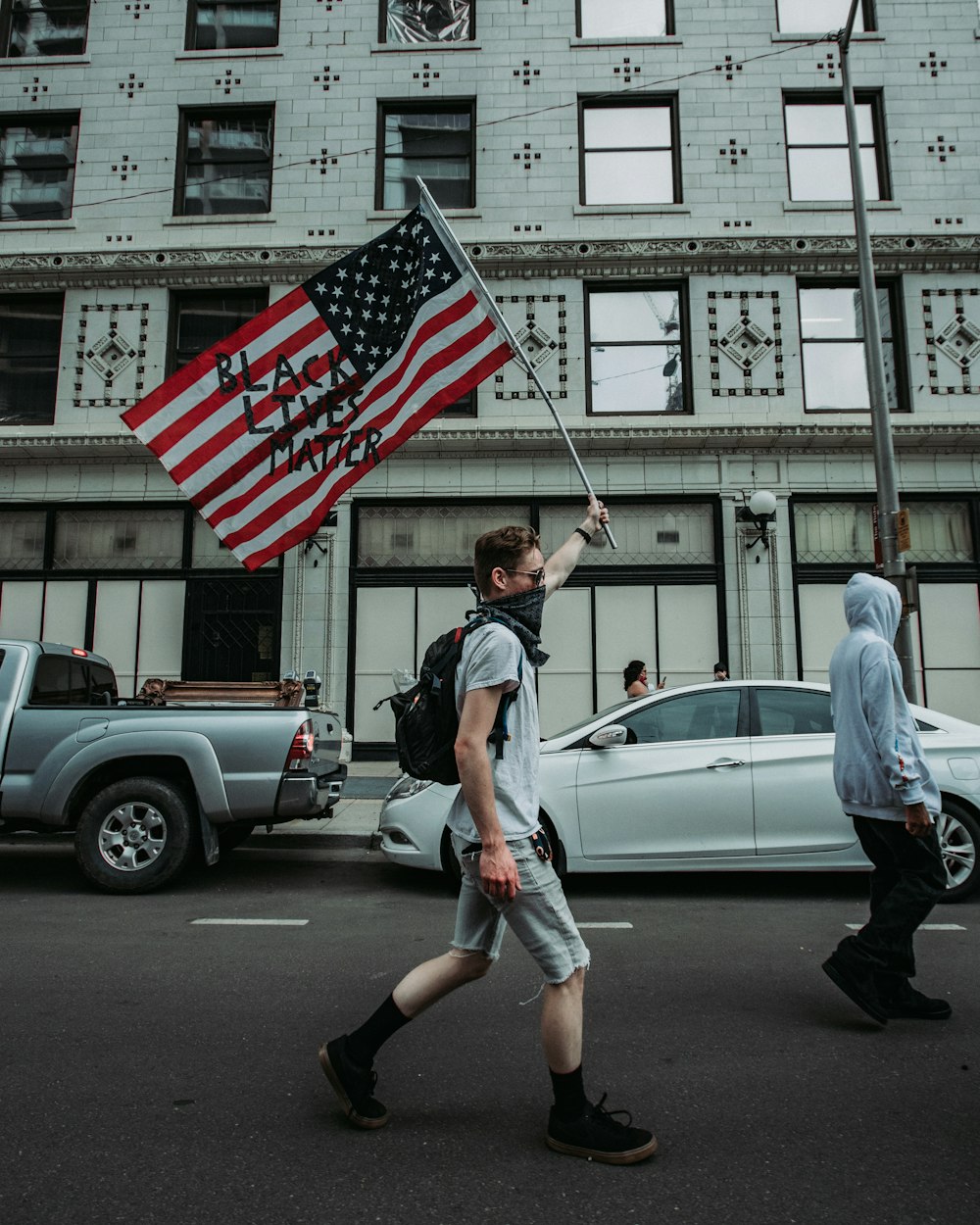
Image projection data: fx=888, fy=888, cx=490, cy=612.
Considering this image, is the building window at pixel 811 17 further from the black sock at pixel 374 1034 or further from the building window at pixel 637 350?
the black sock at pixel 374 1034

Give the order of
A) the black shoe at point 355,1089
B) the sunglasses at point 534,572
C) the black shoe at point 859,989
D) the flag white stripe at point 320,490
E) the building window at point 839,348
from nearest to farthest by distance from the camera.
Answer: the black shoe at point 355,1089 → the sunglasses at point 534,572 → the black shoe at point 859,989 → the flag white stripe at point 320,490 → the building window at point 839,348

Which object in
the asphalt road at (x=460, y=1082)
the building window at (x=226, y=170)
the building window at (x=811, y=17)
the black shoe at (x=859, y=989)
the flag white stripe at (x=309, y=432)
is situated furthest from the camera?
the building window at (x=226, y=170)

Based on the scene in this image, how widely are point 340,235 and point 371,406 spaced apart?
997 centimetres

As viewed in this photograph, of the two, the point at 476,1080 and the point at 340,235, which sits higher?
the point at 340,235

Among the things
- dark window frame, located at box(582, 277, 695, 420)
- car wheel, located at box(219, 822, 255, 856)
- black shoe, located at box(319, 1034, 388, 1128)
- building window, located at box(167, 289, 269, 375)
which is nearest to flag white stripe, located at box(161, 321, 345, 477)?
car wheel, located at box(219, 822, 255, 856)

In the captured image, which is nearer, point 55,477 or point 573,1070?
point 573,1070

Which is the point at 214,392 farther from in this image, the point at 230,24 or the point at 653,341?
the point at 230,24

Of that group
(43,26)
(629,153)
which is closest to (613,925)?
(629,153)

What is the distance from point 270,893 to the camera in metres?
6.80

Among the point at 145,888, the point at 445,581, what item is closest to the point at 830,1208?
the point at 145,888

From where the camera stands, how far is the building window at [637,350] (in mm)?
14602

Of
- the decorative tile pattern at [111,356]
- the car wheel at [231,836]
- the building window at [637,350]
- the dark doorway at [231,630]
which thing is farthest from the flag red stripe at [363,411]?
the decorative tile pattern at [111,356]

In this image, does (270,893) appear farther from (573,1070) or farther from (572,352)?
(572,352)

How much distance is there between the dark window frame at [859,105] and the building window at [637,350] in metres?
2.82
